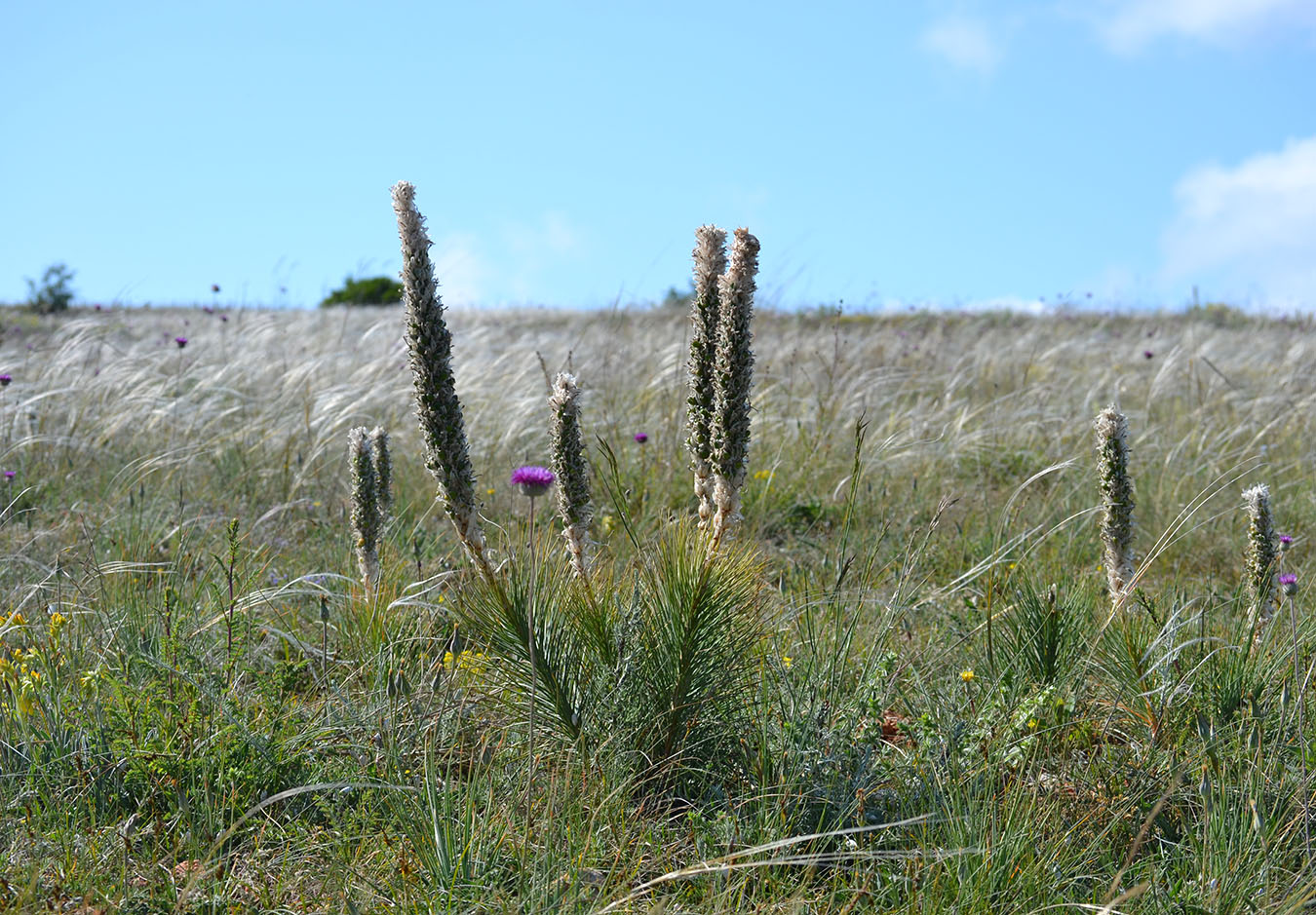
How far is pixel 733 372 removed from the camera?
2309mm

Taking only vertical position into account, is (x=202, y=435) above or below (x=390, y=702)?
above

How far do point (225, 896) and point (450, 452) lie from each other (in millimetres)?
1019

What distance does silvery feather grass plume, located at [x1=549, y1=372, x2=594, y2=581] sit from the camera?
91.6 inches

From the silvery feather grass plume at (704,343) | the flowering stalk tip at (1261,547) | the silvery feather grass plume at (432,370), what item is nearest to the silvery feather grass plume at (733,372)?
the silvery feather grass plume at (704,343)

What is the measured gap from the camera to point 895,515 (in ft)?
15.5

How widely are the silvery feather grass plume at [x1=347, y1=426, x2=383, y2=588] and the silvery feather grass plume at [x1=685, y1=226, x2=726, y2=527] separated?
1171 mm

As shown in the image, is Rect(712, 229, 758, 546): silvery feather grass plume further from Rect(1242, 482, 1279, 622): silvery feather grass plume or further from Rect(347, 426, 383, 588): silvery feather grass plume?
Rect(1242, 482, 1279, 622): silvery feather grass plume

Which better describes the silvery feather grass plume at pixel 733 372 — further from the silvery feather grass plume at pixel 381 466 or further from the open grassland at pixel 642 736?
the silvery feather grass plume at pixel 381 466

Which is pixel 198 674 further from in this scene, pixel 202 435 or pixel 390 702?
pixel 202 435

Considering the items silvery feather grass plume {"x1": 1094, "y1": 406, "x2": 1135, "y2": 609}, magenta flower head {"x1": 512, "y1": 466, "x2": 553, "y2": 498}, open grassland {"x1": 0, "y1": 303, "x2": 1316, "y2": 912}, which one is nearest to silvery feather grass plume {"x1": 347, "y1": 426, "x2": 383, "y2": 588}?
open grassland {"x1": 0, "y1": 303, "x2": 1316, "y2": 912}

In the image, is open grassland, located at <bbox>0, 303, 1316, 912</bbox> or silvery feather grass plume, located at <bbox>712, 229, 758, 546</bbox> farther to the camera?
Answer: silvery feather grass plume, located at <bbox>712, 229, 758, 546</bbox>

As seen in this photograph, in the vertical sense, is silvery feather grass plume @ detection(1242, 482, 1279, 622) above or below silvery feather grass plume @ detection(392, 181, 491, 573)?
below

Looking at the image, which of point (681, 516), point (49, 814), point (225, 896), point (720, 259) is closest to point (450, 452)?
point (681, 516)

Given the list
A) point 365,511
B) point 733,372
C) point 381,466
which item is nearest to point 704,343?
point 733,372
